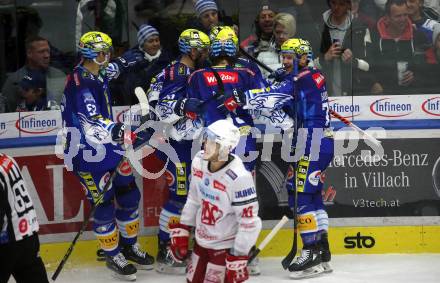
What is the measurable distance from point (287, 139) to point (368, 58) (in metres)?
0.97

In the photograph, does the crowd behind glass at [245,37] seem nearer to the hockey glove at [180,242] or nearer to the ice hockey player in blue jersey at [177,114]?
the ice hockey player in blue jersey at [177,114]

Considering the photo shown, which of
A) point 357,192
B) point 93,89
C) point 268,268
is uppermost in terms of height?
point 93,89

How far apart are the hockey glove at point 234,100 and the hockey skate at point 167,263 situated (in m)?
1.31

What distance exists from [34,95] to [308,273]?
262cm

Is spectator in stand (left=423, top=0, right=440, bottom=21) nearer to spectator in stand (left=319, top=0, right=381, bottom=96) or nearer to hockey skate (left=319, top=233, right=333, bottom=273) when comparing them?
spectator in stand (left=319, top=0, right=381, bottom=96)

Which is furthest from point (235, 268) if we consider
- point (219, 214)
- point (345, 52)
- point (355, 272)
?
point (345, 52)

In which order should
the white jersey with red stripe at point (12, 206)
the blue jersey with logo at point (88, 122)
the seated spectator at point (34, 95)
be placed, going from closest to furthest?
the white jersey with red stripe at point (12, 206) < the blue jersey with logo at point (88, 122) < the seated spectator at point (34, 95)

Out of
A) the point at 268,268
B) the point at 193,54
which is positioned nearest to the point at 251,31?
the point at 193,54

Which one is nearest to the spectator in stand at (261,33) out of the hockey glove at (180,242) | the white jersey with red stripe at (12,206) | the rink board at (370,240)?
the rink board at (370,240)

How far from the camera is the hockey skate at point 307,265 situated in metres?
8.57

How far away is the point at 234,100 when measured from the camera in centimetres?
833

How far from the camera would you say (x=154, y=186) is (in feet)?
29.9

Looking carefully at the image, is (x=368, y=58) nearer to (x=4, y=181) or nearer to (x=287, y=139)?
(x=287, y=139)

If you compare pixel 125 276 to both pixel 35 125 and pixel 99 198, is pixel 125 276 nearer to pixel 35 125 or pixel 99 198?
pixel 99 198
